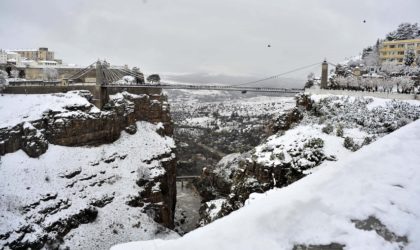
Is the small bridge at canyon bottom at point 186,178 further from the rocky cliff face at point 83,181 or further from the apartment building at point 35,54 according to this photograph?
the apartment building at point 35,54

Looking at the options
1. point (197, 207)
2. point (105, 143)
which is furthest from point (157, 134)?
point (197, 207)

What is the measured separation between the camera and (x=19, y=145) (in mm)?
27344

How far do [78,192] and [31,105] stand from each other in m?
9.75

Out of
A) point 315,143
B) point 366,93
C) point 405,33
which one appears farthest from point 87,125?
point 405,33

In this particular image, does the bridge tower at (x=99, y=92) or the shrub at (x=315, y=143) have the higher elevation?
the bridge tower at (x=99, y=92)

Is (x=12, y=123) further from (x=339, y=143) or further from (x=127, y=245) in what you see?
(x=127, y=245)

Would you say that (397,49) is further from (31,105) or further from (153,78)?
(31,105)

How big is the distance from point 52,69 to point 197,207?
26619mm

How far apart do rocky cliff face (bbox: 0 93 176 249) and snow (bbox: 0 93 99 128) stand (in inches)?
22.7

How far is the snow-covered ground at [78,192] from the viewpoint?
2377cm

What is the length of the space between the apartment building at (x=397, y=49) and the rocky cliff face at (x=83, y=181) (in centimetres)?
3640

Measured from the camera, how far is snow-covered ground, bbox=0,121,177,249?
23.8 metres

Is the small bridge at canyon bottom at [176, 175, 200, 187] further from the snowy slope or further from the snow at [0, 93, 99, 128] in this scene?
the snowy slope

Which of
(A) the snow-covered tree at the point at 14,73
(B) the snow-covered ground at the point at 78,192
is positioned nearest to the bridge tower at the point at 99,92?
(B) the snow-covered ground at the point at 78,192
